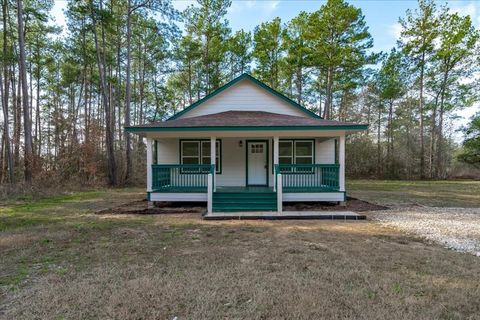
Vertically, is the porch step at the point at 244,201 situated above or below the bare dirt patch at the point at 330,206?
above

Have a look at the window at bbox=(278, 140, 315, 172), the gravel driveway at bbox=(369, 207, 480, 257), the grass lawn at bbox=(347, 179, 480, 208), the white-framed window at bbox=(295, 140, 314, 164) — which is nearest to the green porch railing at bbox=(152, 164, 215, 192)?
the window at bbox=(278, 140, 315, 172)

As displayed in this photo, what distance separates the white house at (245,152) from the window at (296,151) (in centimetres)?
2

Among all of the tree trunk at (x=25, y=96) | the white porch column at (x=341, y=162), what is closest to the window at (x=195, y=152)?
the white porch column at (x=341, y=162)

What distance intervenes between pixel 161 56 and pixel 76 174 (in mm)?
12418

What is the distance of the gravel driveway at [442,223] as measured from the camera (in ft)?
16.7

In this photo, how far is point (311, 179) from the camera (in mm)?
9891

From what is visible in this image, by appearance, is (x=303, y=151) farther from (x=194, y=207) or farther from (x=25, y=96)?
(x=25, y=96)

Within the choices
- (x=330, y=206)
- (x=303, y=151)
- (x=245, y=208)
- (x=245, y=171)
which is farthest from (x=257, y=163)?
(x=330, y=206)

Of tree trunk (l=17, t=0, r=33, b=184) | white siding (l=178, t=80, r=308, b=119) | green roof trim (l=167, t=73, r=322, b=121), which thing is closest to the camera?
green roof trim (l=167, t=73, r=322, b=121)

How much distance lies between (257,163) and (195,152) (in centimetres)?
263

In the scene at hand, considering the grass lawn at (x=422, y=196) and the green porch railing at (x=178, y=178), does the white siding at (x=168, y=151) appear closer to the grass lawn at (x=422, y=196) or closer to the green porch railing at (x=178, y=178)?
the green porch railing at (x=178, y=178)

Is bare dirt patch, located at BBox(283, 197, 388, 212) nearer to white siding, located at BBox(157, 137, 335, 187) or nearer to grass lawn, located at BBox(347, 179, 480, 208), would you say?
grass lawn, located at BBox(347, 179, 480, 208)

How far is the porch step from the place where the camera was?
8.17 meters

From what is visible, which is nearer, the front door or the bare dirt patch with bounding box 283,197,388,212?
the bare dirt patch with bounding box 283,197,388,212
